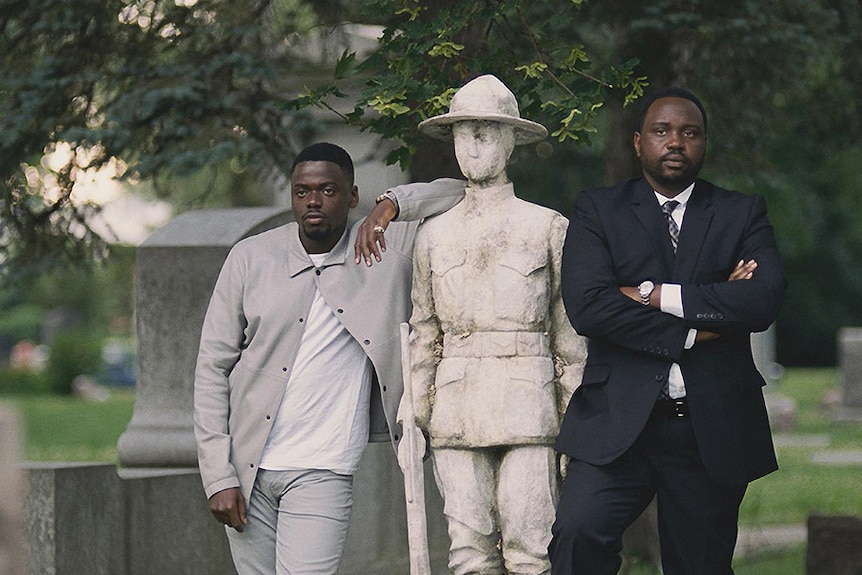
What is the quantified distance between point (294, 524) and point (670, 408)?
1305 mm

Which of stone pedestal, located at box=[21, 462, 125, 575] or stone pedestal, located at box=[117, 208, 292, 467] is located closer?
stone pedestal, located at box=[21, 462, 125, 575]

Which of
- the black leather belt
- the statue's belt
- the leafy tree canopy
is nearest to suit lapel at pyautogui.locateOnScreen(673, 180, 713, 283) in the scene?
the black leather belt

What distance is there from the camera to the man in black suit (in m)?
5.16

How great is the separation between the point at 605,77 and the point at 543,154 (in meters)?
4.02

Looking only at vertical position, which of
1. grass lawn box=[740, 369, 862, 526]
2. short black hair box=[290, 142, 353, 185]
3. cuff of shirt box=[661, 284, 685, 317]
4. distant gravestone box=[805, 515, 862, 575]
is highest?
short black hair box=[290, 142, 353, 185]

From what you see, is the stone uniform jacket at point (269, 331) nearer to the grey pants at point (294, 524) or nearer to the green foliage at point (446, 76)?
the grey pants at point (294, 524)

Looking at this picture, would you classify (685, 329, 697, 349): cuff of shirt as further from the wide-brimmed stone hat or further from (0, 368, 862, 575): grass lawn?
(0, 368, 862, 575): grass lawn

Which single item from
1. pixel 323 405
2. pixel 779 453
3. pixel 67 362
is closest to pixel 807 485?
pixel 779 453

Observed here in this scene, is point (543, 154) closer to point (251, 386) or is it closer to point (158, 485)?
point (158, 485)

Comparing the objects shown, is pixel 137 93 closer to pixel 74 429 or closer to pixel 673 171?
pixel 673 171

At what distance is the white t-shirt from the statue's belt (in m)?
0.35

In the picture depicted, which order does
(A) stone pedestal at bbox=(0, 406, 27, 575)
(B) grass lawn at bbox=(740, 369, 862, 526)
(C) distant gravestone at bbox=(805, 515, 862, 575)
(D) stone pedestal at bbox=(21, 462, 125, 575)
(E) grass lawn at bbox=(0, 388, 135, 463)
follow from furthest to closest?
(E) grass lawn at bbox=(0, 388, 135, 463), (B) grass lawn at bbox=(740, 369, 862, 526), (C) distant gravestone at bbox=(805, 515, 862, 575), (D) stone pedestal at bbox=(21, 462, 125, 575), (A) stone pedestal at bbox=(0, 406, 27, 575)

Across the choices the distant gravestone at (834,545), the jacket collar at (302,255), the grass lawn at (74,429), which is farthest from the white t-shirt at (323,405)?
the grass lawn at (74,429)

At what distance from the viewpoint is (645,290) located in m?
5.25
